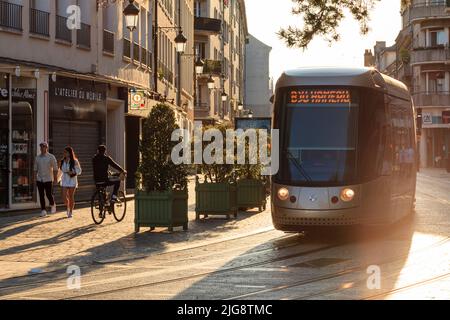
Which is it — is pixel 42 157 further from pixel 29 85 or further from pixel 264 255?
pixel 264 255

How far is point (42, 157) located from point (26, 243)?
19.7ft

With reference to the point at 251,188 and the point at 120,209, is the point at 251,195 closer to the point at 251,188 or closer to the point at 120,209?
the point at 251,188

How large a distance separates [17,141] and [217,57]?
176ft

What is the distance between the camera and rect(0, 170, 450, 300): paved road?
35.7 ft

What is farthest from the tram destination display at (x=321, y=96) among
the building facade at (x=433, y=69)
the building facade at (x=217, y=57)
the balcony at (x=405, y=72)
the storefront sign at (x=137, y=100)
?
the balcony at (x=405, y=72)

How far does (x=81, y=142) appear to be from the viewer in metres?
29.2

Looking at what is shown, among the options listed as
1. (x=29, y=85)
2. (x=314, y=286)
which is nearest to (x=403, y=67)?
(x=29, y=85)

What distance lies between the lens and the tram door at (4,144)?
23.9 metres

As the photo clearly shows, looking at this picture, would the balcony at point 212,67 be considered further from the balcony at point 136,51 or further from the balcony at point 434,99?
the balcony at point 136,51

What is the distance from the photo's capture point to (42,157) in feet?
74.8

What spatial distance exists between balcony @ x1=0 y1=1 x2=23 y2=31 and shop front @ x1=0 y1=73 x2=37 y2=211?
125cm

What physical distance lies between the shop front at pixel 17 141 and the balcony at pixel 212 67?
148ft

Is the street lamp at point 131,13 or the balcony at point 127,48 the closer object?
the street lamp at point 131,13

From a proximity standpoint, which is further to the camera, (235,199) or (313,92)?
(235,199)
